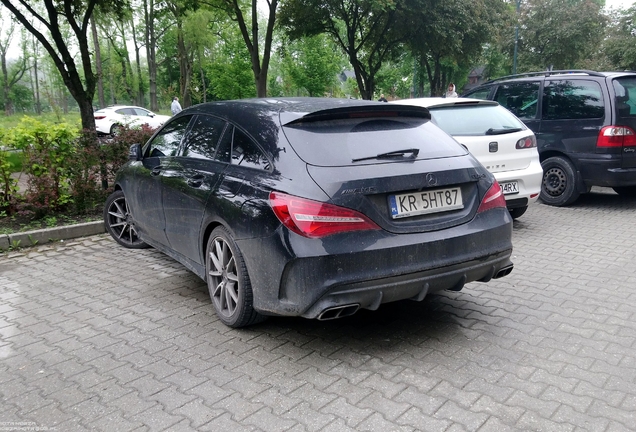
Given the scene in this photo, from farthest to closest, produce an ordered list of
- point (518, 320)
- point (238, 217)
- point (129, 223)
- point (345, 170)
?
point (129, 223), point (518, 320), point (238, 217), point (345, 170)

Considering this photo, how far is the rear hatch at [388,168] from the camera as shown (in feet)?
11.0

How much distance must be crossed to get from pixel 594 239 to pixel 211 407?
5207 millimetres

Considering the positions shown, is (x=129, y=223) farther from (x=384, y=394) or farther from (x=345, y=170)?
(x=384, y=394)

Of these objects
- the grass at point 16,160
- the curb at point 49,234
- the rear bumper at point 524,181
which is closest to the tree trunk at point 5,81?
the grass at point 16,160

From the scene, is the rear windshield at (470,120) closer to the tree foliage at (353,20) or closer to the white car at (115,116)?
the tree foliage at (353,20)

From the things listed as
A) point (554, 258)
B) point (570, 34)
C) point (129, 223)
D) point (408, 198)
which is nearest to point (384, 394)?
point (408, 198)

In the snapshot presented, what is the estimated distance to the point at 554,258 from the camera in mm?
5648

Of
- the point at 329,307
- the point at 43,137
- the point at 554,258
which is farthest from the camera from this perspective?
the point at 43,137

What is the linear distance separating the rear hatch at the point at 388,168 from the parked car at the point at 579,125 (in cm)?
488

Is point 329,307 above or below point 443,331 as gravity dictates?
above

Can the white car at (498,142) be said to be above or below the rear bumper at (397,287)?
above

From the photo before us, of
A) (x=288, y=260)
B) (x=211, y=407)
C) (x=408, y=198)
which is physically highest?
(x=408, y=198)

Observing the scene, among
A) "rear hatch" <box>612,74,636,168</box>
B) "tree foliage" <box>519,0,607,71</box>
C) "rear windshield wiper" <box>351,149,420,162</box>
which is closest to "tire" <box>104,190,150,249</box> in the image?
"rear windshield wiper" <box>351,149,420,162</box>

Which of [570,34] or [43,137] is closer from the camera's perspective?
[43,137]
